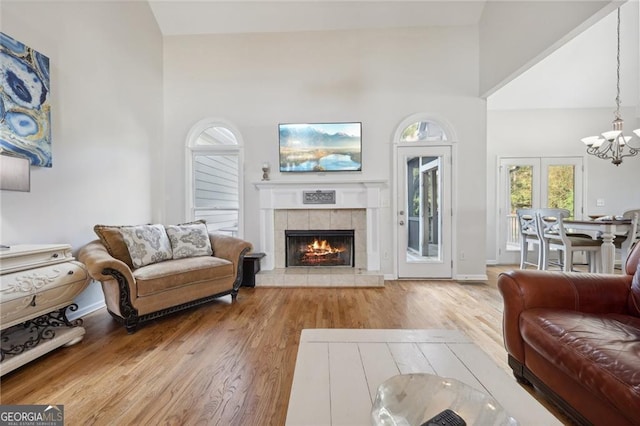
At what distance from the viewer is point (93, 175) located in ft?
9.82

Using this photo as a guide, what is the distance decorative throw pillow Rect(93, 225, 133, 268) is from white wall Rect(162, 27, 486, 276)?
5.26 ft

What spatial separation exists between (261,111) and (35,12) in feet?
7.93

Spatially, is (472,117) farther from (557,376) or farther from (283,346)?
(283,346)

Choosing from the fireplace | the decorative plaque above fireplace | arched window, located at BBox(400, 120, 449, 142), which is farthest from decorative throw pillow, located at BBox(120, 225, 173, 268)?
arched window, located at BBox(400, 120, 449, 142)

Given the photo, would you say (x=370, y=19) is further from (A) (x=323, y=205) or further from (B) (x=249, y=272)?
(B) (x=249, y=272)

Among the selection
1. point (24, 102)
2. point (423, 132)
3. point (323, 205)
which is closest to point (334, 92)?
point (423, 132)

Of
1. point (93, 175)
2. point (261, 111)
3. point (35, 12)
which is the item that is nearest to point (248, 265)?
point (93, 175)

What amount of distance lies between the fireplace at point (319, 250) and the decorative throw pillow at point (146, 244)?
5.62ft

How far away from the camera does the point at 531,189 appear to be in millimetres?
5129

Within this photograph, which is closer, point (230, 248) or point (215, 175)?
point (230, 248)

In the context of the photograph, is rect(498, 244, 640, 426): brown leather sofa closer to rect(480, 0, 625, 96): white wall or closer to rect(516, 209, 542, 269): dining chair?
rect(480, 0, 625, 96): white wall

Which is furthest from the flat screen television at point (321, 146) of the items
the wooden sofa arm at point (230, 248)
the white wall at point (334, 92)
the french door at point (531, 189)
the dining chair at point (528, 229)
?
the french door at point (531, 189)

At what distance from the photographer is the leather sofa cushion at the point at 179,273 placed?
8.13 feet

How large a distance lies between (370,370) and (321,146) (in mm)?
3408
